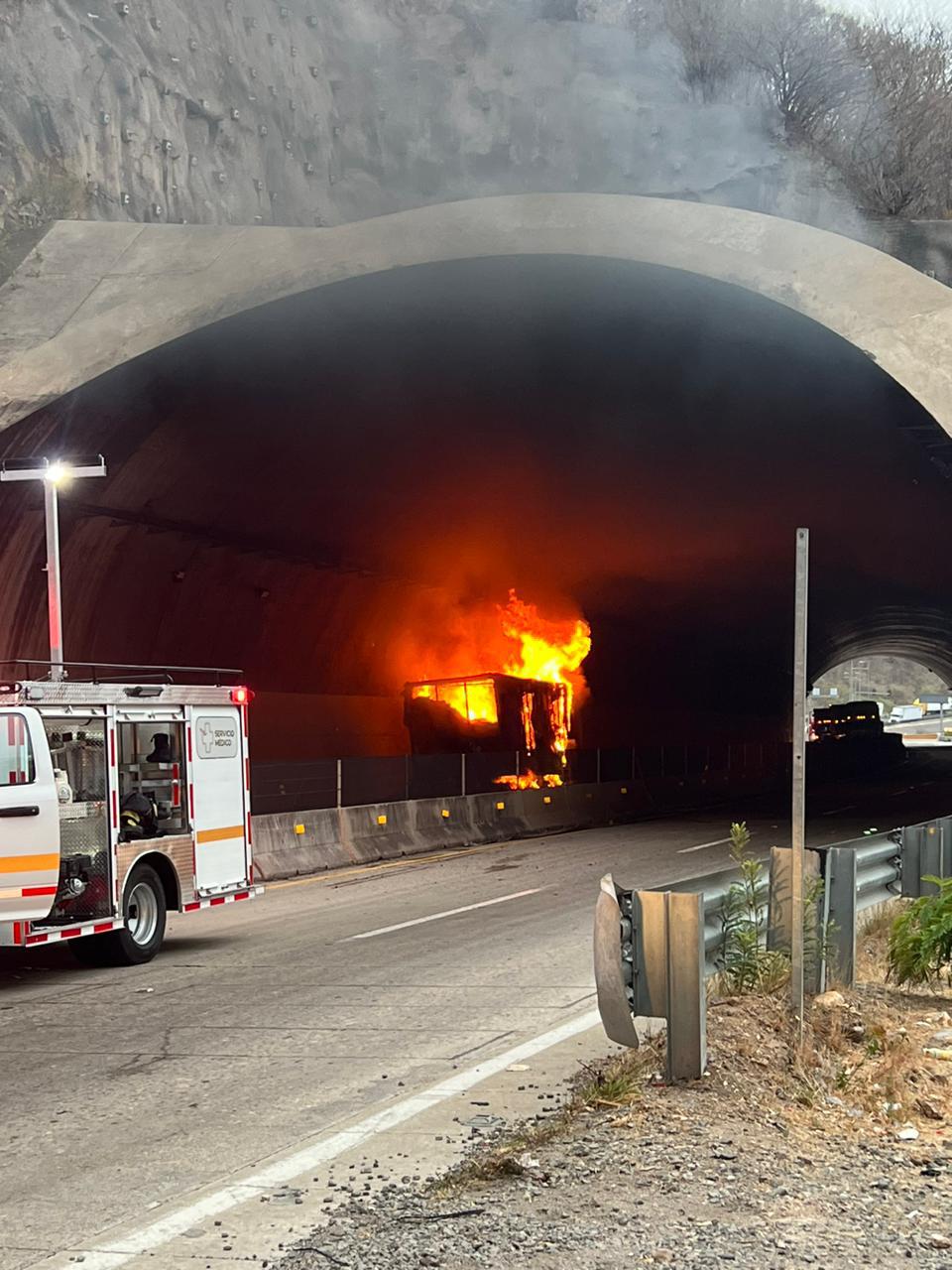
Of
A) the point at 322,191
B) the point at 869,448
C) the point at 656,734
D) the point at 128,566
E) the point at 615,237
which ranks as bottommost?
the point at 656,734

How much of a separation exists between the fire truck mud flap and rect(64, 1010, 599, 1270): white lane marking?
996 millimetres

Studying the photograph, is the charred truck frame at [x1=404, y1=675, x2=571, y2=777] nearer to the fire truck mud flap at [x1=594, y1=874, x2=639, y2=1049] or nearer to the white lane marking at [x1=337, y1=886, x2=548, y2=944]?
the white lane marking at [x1=337, y1=886, x2=548, y2=944]

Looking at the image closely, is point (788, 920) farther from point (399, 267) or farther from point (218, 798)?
point (399, 267)

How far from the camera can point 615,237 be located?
2019cm

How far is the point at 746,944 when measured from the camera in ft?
27.1

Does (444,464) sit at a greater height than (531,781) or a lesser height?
greater

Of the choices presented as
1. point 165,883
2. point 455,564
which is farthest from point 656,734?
point 165,883

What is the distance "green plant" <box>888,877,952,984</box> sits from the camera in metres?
9.01

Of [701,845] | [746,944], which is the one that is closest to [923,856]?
[746,944]

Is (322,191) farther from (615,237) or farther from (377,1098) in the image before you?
(377,1098)

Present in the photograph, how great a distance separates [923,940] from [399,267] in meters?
14.0

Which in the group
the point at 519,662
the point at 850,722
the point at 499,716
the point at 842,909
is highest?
the point at 519,662

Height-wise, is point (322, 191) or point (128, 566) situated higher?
point (322, 191)

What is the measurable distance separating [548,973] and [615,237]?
40.0 feet
